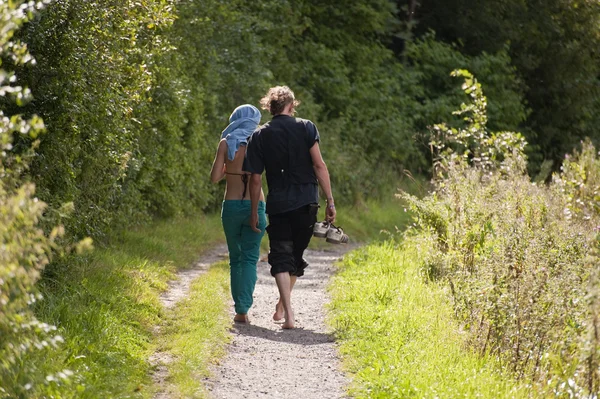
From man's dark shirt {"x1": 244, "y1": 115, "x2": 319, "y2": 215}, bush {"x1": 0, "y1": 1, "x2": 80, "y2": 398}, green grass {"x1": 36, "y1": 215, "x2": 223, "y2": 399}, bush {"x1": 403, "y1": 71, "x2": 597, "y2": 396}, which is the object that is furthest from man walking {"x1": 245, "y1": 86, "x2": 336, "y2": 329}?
bush {"x1": 0, "y1": 1, "x2": 80, "y2": 398}

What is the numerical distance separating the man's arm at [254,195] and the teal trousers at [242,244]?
0.10 meters

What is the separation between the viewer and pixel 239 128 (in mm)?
9430

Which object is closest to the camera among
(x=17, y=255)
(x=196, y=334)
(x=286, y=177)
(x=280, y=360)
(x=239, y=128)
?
(x=17, y=255)

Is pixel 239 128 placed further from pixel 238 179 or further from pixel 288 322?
pixel 288 322

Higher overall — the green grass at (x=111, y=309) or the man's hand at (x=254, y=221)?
the man's hand at (x=254, y=221)

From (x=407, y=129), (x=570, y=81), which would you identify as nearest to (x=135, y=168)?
(x=407, y=129)

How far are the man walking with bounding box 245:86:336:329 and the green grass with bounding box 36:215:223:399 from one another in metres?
1.30

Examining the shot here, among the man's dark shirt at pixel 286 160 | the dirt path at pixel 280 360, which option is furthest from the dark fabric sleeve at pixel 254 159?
the dirt path at pixel 280 360

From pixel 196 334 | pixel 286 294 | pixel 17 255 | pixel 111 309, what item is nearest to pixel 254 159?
pixel 286 294

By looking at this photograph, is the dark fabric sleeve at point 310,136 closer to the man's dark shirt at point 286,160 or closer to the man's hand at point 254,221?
the man's dark shirt at point 286,160

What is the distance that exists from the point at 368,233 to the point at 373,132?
24.8 ft

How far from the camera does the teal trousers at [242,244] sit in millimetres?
9258

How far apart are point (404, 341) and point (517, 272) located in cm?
105

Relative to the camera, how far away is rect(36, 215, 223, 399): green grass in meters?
6.53
